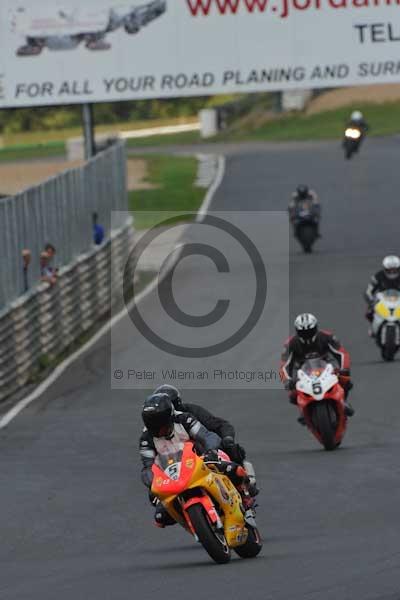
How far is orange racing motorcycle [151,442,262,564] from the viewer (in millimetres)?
10328

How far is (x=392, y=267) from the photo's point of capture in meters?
23.4

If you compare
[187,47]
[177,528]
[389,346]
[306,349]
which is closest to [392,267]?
[389,346]

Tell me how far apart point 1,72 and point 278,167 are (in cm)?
2445

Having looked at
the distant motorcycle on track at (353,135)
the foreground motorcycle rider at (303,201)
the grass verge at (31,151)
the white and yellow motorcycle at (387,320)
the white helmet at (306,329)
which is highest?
the distant motorcycle on track at (353,135)

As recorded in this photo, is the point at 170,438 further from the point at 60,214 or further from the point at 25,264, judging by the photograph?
the point at 60,214

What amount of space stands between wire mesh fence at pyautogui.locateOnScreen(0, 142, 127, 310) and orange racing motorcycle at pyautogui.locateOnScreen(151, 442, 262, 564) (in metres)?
13.3

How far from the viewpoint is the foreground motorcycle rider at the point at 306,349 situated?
16828 millimetres

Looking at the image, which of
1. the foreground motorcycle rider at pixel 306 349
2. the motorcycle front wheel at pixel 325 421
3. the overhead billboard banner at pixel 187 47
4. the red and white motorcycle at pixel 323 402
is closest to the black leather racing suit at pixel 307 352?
the foreground motorcycle rider at pixel 306 349

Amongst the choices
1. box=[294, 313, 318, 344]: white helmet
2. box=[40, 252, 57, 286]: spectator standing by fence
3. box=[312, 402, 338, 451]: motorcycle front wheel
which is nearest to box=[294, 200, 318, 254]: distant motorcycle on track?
box=[40, 252, 57, 286]: spectator standing by fence

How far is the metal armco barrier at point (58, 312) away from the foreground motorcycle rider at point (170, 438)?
12243mm

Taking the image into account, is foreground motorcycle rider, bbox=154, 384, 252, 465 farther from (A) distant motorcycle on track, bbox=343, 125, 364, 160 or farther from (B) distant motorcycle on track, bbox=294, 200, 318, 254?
(B) distant motorcycle on track, bbox=294, 200, 318, 254

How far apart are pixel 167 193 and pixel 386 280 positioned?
96.3 feet

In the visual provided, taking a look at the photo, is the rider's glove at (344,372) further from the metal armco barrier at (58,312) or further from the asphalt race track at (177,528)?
the metal armco barrier at (58,312)

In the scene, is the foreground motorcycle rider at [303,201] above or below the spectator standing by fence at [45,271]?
below
